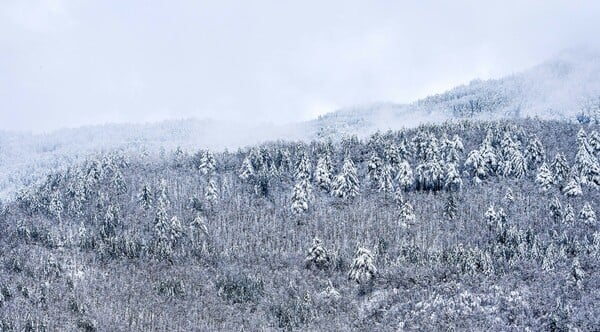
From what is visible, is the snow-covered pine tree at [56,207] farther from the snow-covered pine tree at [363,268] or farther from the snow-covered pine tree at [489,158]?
the snow-covered pine tree at [489,158]

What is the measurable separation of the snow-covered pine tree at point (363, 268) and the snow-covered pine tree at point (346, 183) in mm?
39271

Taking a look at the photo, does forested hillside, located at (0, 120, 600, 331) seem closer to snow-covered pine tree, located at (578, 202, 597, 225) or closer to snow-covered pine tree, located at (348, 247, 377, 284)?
snow-covered pine tree, located at (348, 247, 377, 284)

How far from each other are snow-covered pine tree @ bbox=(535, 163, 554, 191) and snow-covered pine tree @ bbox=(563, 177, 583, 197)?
4.57 metres

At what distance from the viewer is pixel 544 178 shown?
545 feet

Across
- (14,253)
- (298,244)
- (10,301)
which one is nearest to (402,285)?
(298,244)

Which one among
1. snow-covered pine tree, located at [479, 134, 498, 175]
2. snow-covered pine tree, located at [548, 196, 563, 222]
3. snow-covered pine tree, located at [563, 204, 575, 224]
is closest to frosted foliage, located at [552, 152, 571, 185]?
snow-covered pine tree, located at [479, 134, 498, 175]

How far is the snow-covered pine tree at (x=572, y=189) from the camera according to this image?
159 meters

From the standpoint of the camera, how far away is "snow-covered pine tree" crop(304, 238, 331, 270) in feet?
484

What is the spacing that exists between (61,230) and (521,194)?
4707 inches

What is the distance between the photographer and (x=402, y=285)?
13425cm

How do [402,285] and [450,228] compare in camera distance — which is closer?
[402,285]

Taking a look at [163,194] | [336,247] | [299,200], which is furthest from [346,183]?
[163,194]

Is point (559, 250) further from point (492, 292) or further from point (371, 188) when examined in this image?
point (371, 188)

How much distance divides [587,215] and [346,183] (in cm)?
6136
